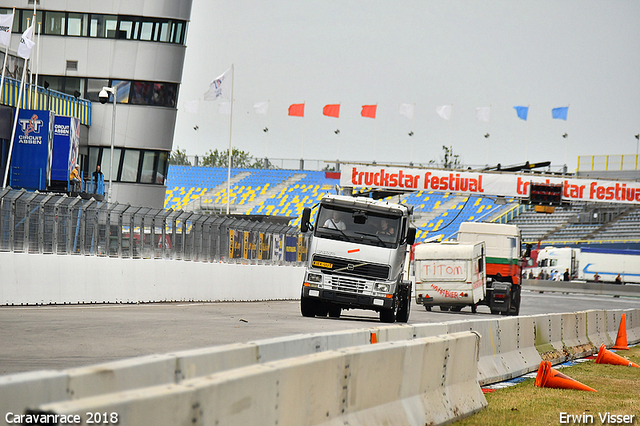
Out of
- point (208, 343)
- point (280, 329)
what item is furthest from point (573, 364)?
point (208, 343)

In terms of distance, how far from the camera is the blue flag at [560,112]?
204ft

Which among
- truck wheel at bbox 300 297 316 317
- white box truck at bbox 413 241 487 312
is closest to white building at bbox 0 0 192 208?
white box truck at bbox 413 241 487 312

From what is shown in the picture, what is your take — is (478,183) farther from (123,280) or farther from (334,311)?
(123,280)

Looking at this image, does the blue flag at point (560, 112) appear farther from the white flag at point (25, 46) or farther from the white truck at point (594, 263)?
the white flag at point (25, 46)

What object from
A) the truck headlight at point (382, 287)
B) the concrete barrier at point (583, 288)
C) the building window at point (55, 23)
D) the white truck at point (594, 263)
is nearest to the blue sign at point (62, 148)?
the building window at point (55, 23)

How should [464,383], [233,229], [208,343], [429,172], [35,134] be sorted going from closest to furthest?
[464,383]
[208,343]
[233,229]
[35,134]
[429,172]

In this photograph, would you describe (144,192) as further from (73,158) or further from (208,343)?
(208,343)

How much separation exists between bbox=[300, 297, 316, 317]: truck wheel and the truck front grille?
118 centimetres

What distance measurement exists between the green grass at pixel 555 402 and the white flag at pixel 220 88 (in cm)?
3714

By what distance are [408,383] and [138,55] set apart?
40.4 metres

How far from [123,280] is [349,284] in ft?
20.1

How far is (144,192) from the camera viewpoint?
153ft

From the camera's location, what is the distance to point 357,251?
797 inches

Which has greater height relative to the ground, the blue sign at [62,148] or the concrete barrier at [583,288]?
the blue sign at [62,148]
